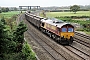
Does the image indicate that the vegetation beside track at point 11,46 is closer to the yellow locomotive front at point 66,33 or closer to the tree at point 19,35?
the tree at point 19,35

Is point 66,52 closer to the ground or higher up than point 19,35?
closer to the ground

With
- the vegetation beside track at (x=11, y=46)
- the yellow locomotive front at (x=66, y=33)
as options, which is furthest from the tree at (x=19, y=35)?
the yellow locomotive front at (x=66, y=33)

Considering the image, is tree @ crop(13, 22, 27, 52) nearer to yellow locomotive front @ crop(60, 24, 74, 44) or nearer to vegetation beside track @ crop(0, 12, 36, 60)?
vegetation beside track @ crop(0, 12, 36, 60)

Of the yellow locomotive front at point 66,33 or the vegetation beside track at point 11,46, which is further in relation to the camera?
the yellow locomotive front at point 66,33

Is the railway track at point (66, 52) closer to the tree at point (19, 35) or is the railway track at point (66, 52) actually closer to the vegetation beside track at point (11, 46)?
the tree at point (19, 35)

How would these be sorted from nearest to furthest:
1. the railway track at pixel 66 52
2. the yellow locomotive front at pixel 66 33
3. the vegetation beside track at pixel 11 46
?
the vegetation beside track at pixel 11 46 → the railway track at pixel 66 52 → the yellow locomotive front at pixel 66 33

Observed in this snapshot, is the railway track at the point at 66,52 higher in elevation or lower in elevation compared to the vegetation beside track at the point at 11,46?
lower

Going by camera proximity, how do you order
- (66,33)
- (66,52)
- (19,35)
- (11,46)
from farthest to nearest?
(66,33), (19,35), (66,52), (11,46)

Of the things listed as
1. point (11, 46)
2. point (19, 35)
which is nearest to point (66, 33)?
point (19, 35)

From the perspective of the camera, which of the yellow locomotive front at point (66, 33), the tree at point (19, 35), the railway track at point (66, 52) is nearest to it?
the railway track at point (66, 52)

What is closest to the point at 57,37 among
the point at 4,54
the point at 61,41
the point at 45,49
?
the point at 61,41

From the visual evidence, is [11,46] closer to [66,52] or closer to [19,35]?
[19,35]

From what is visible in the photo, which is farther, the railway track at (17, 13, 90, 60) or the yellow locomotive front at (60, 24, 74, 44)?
the yellow locomotive front at (60, 24, 74, 44)

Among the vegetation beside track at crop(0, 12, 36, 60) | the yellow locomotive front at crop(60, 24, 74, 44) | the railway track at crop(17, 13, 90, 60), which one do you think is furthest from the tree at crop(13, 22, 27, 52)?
the yellow locomotive front at crop(60, 24, 74, 44)
